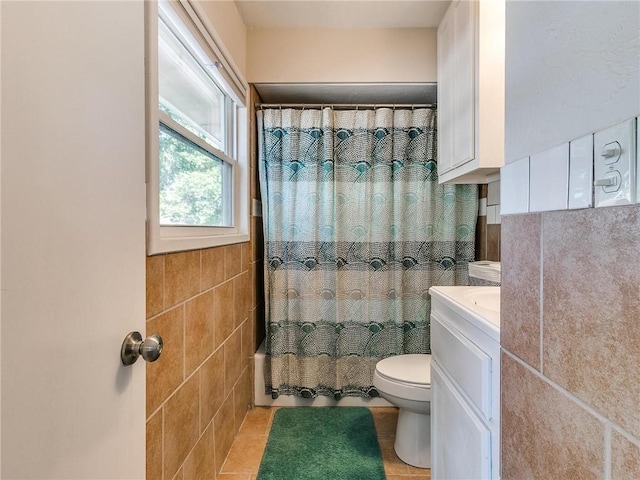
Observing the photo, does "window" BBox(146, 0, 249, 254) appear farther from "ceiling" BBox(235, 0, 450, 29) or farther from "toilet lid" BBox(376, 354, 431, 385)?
"toilet lid" BBox(376, 354, 431, 385)

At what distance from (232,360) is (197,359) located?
48 centimetres

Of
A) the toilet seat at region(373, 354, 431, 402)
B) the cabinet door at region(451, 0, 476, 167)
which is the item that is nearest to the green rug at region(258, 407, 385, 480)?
the toilet seat at region(373, 354, 431, 402)

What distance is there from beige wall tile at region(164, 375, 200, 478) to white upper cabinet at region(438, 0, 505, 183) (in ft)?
4.87

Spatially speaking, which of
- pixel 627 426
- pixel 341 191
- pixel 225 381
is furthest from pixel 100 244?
pixel 341 191

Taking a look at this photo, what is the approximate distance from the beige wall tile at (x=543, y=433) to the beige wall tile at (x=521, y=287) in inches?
1.6

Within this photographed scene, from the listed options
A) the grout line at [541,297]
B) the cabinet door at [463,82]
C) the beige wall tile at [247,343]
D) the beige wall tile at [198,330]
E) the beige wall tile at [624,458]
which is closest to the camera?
the beige wall tile at [624,458]

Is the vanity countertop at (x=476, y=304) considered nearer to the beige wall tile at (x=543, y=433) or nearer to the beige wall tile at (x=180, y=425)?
the beige wall tile at (x=543, y=433)

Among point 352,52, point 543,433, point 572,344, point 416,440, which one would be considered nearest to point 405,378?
point 416,440

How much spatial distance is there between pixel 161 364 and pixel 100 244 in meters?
0.62

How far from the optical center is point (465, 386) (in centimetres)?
90

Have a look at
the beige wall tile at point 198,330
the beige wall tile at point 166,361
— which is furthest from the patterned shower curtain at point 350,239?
the beige wall tile at point 166,361

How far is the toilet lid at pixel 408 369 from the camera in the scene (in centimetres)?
160

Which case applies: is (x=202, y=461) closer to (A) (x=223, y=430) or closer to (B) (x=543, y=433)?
(A) (x=223, y=430)

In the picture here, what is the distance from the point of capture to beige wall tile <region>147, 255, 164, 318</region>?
94 cm
